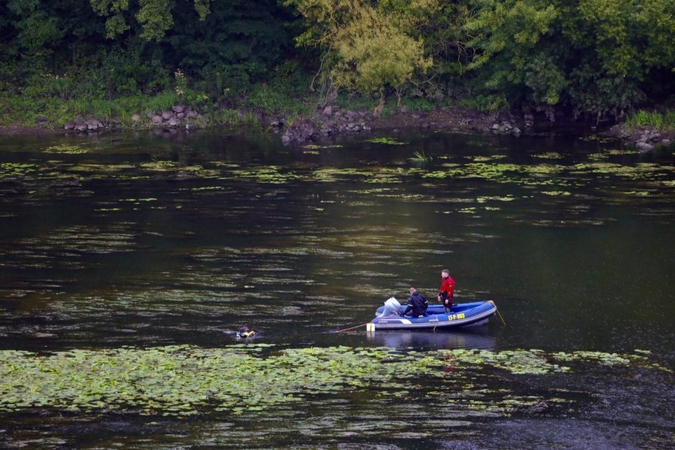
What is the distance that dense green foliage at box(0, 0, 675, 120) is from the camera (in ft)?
→ 176

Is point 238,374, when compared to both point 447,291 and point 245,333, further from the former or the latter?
point 447,291

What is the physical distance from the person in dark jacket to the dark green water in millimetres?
578

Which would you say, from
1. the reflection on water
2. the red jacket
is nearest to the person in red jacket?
the red jacket

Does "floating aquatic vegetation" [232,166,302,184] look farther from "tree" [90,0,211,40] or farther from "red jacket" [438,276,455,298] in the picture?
"red jacket" [438,276,455,298]

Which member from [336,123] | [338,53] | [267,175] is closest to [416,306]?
[267,175]

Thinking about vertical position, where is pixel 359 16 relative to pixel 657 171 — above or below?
above

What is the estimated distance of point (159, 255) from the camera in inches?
1226

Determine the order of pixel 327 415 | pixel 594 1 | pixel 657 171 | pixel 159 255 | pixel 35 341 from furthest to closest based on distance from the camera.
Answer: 1. pixel 594 1
2. pixel 657 171
3. pixel 159 255
4. pixel 35 341
5. pixel 327 415

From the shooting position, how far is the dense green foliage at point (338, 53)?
53656mm

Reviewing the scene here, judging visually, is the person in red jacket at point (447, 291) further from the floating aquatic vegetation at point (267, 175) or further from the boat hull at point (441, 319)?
the floating aquatic vegetation at point (267, 175)

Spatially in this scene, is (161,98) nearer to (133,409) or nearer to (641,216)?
(641,216)

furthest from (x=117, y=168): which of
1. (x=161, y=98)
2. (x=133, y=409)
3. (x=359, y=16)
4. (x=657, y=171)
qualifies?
(x=133, y=409)

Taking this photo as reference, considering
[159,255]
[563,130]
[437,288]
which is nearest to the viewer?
[437,288]

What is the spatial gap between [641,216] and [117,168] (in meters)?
23.2
